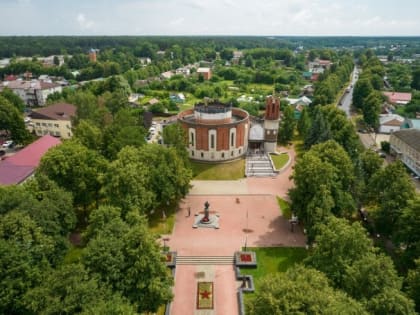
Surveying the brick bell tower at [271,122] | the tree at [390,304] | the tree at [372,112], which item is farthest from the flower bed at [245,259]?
the tree at [372,112]

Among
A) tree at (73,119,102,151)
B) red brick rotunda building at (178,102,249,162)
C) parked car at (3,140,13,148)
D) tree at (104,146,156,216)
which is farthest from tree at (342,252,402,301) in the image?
parked car at (3,140,13,148)

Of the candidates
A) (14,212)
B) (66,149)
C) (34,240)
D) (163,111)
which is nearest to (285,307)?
(34,240)

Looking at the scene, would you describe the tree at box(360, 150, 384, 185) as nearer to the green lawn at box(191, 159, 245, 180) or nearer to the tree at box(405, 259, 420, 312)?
the green lawn at box(191, 159, 245, 180)

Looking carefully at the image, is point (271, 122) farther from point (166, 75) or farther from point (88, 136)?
point (166, 75)

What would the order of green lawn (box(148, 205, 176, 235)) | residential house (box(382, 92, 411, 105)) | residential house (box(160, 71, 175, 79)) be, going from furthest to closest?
residential house (box(160, 71, 175, 79))
residential house (box(382, 92, 411, 105))
green lawn (box(148, 205, 176, 235))

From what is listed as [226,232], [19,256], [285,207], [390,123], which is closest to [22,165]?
[19,256]

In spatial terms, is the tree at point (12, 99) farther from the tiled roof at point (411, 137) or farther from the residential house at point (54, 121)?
the tiled roof at point (411, 137)
